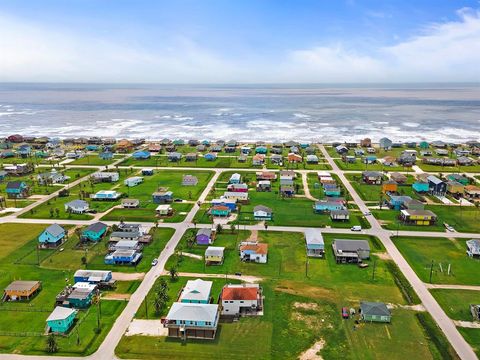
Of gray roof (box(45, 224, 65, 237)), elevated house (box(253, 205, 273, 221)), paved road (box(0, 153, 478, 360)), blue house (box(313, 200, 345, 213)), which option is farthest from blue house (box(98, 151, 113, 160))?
blue house (box(313, 200, 345, 213))

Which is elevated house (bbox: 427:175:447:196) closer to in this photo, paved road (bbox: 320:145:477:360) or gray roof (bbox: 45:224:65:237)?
paved road (bbox: 320:145:477:360)

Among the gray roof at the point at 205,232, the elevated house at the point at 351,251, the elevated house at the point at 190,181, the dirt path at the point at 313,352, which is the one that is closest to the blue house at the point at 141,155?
the elevated house at the point at 190,181

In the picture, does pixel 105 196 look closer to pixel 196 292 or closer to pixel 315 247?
pixel 196 292

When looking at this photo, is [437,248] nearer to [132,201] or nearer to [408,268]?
[408,268]

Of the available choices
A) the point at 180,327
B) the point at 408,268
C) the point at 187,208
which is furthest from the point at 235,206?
the point at 180,327

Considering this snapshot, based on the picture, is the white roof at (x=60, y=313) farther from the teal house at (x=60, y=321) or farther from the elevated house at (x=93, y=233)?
the elevated house at (x=93, y=233)

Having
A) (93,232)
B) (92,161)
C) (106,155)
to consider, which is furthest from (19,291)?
(106,155)
